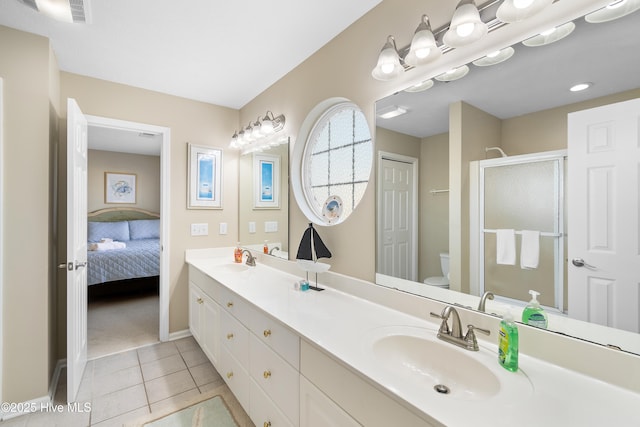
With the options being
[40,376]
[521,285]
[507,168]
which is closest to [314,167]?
[507,168]

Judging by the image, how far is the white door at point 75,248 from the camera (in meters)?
1.79

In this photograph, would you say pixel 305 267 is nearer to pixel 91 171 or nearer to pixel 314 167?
pixel 314 167

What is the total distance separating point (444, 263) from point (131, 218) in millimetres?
5986

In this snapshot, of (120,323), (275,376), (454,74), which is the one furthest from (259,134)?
(120,323)

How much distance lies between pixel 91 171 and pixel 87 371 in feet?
14.0

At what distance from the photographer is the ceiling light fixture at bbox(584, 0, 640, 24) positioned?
→ 81 centimetres

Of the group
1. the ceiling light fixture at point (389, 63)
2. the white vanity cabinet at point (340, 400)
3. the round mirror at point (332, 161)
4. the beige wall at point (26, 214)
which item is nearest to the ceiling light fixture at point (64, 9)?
the beige wall at point (26, 214)

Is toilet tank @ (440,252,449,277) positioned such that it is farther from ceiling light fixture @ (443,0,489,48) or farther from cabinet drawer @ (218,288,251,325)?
cabinet drawer @ (218,288,251,325)

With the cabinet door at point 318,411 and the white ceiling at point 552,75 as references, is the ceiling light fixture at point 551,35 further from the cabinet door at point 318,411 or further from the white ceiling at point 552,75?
the cabinet door at point 318,411

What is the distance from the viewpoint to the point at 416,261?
140 centimetres

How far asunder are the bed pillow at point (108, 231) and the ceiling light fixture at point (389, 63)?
543 centimetres

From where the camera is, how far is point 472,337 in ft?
3.38

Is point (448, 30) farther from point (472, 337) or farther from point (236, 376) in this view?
point (236, 376)

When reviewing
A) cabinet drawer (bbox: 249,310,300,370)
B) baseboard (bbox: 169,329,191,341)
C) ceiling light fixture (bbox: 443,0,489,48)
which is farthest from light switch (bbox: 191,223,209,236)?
ceiling light fixture (bbox: 443,0,489,48)
